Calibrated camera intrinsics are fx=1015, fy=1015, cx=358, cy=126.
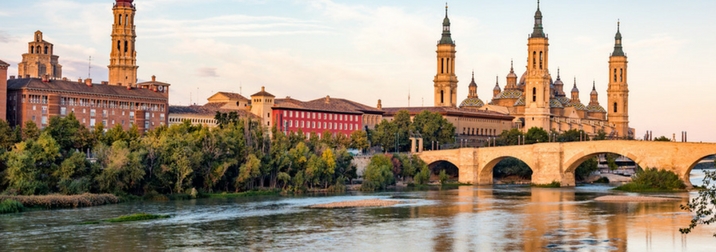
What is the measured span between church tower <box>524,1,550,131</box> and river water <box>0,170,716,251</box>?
62.9 m

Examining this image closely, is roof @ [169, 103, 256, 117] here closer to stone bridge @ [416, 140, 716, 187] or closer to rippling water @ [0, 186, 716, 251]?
stone bridge @ [416, 140, 716, 187]

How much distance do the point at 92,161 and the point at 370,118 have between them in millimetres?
57748

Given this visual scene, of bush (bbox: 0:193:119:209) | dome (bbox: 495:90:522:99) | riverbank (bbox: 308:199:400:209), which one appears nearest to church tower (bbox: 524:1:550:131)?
dome (bbox: 495:90:522:99)

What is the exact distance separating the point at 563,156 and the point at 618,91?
6938cm

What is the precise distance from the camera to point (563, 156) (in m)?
75.9

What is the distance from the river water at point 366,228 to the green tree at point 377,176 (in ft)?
45.9

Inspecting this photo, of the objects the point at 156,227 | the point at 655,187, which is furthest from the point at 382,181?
the point at 156,227

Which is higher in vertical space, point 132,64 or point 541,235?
point 132,64

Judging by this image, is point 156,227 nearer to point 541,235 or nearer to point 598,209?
point 541,235

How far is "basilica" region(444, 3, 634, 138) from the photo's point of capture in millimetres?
117625

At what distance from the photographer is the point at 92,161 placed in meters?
60.1

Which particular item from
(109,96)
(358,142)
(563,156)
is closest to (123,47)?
(109,96)

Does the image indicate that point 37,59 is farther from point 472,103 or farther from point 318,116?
point 472,103

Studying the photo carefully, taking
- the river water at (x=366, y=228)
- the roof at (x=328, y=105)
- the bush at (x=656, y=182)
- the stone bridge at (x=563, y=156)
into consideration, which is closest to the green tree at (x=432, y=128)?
the roof at (x=328, y=105)
